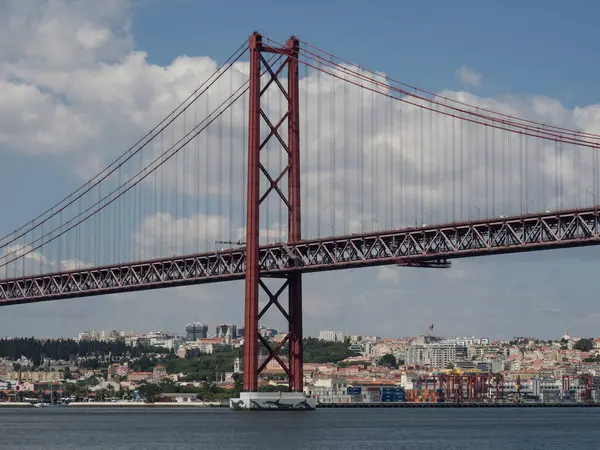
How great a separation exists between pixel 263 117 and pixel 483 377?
429 feet

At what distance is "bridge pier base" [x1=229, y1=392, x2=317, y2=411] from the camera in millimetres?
63769

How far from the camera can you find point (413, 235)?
6178 cm

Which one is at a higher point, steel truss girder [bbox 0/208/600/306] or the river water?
steel truss girder [bbox 0/208/600/306]

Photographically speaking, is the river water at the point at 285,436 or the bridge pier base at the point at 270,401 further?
the bridge pier base at the point at 270,401

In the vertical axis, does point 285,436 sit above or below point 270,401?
below

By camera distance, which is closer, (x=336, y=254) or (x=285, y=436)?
(x=285, y=436)

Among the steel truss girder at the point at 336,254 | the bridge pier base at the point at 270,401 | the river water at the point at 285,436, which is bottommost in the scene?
the river water at the point at 285,436

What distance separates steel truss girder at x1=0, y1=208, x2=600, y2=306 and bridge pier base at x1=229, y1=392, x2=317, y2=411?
17.2 feet

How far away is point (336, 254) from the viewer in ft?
211

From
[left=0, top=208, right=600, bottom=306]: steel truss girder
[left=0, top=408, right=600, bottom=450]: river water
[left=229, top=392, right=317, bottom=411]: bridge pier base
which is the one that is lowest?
[left=0, top=408, right=600, bottom=450]: river water

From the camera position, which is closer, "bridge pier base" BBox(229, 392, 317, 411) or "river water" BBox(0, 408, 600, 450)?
"river water" BBox(0, 408, 600, 450)

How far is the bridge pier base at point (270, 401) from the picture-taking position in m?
63.8

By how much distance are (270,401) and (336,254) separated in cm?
698

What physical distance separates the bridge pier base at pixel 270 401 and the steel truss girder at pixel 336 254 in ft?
17.2
